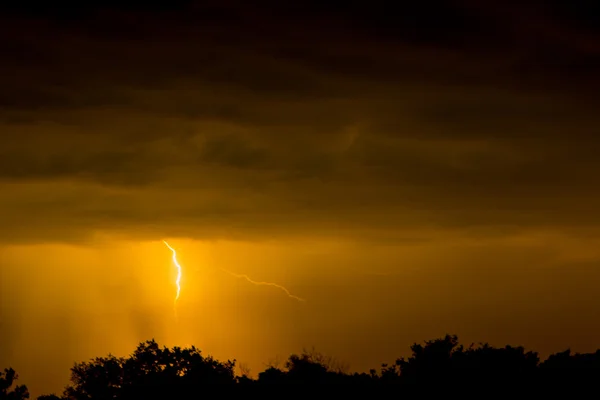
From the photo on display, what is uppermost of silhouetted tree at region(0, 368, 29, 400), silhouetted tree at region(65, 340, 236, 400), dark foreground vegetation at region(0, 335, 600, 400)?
silhouetted tree at region(65, 340, 236, 400)

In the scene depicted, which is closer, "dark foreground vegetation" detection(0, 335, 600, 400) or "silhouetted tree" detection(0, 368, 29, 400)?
"dark foreground vegetation" detection(0, 335, 600, 400)

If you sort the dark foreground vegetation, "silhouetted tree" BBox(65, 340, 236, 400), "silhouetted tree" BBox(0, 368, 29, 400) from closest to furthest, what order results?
the dark foreground vegetation → "silhouetted tree" BBox(0, 368, 29, 400) → "silhouetted tree" BBox(65, 340, 236, 400)

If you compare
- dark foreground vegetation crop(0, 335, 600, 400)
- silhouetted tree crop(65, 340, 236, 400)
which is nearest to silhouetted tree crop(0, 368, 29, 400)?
dark foreground vegetation crop(0, 335, 600, 400)

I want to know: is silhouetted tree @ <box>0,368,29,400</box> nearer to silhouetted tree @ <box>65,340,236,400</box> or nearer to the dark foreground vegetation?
the dark foreground vegetation

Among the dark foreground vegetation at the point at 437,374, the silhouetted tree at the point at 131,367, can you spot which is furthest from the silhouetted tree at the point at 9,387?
the silhouetted tree at the point at 131,367

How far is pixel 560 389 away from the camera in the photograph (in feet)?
103

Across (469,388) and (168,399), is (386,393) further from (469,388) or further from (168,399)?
(168,399)

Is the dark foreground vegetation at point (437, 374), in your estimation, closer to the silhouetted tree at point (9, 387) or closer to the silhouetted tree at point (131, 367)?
the silhouetted tree at point (9, 387)

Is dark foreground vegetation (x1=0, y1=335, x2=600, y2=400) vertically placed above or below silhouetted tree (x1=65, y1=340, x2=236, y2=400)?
below

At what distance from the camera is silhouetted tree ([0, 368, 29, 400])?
46531 millimetres

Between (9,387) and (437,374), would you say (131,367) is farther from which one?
(437,374)

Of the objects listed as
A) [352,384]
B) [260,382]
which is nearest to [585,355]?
[352,384]

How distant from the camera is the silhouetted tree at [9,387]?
153ft

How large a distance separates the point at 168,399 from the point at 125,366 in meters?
19.3
